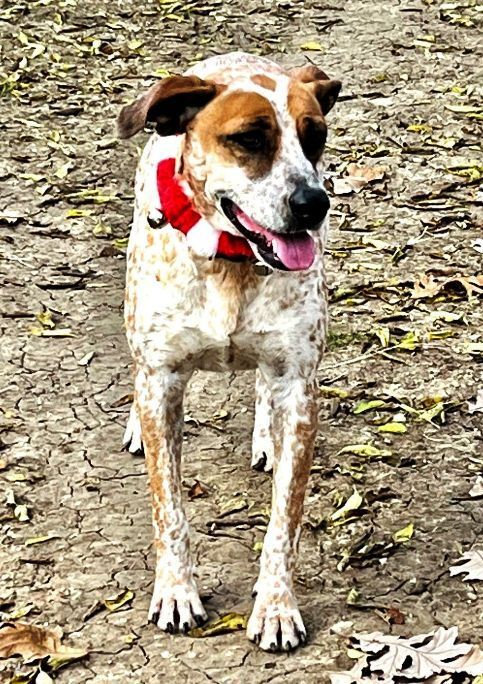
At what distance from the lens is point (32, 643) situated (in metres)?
4.36

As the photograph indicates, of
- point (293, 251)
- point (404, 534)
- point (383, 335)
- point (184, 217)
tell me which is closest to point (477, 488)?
point (404, 534)

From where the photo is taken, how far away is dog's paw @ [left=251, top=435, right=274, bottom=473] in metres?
5.31

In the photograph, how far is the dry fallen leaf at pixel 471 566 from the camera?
4.63 meters

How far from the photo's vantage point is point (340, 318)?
6457mm

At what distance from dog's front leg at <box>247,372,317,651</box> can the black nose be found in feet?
2.00

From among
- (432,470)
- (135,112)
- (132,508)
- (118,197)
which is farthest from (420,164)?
(135,112)

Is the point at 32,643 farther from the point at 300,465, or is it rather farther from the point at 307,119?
the point at 307,119

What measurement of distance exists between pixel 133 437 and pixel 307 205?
180cm

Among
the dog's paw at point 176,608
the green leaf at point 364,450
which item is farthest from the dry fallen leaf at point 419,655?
the green leaf at point 364,450

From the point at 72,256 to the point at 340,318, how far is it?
4.89 ft

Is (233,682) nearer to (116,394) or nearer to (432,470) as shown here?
(432,470)

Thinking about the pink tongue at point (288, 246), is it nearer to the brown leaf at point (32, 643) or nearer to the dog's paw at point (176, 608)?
the dog's paw at point (176, 608)

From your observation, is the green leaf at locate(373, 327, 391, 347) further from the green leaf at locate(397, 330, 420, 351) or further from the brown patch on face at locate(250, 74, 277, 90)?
the brown patch on face at locate(250, 74, 277, 90)

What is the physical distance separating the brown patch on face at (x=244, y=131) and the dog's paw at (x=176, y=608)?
1317mm
